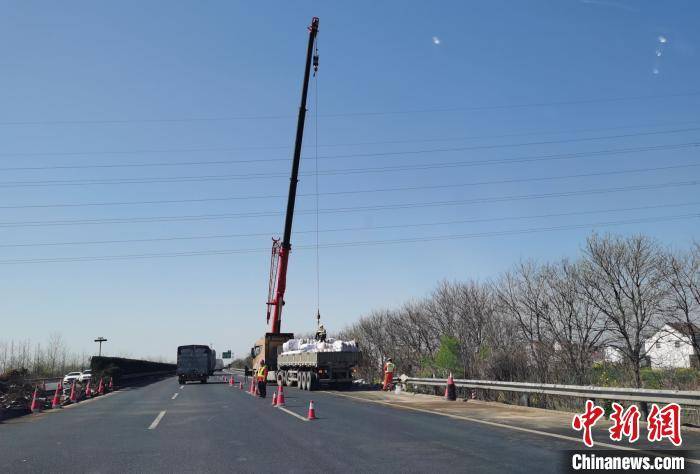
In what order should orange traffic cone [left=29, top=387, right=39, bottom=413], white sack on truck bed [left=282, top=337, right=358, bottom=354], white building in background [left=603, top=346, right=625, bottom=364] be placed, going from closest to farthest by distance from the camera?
orange traffic cone [left=29, top=387, right=39, bottom=413] → white sack on truck bed [left=282, top=337, right=358, bottom=354] → white building in background [left=603, top=346, right=625, bottom=364]

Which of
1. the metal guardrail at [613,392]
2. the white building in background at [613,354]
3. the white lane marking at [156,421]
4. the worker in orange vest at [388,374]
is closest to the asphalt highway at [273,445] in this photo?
the white lane marking at [156,421]

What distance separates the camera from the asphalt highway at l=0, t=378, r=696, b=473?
848 centimetres

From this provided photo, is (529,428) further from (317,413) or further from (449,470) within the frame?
(317,413)

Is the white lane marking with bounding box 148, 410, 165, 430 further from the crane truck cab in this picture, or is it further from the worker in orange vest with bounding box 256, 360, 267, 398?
the crane truck cab

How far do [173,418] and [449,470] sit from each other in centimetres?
1065

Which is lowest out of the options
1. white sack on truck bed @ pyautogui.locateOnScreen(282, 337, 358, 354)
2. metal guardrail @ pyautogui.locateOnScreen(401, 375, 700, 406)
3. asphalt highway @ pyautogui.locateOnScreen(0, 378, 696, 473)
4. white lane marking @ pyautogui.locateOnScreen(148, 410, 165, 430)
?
white lane marking @ pyautogui.locateOnScreen(148, 410, 165, 430)

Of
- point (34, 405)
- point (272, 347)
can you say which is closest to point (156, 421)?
point (34, 405)

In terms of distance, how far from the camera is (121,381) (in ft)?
140

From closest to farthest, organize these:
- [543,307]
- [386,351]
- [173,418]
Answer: [173,418] → [543,307] → [386,351]

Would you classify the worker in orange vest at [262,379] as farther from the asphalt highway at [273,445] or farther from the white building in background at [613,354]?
the white building in background at [613,354]

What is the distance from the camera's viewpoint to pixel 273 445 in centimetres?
1049

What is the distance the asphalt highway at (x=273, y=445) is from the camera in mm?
8484

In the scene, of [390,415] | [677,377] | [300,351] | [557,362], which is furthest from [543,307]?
[390,415]

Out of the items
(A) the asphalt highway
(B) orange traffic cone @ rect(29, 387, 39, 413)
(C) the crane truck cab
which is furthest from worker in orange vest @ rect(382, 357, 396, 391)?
(B) orange traffic cone @ rect(29, 387, 39, 413)
